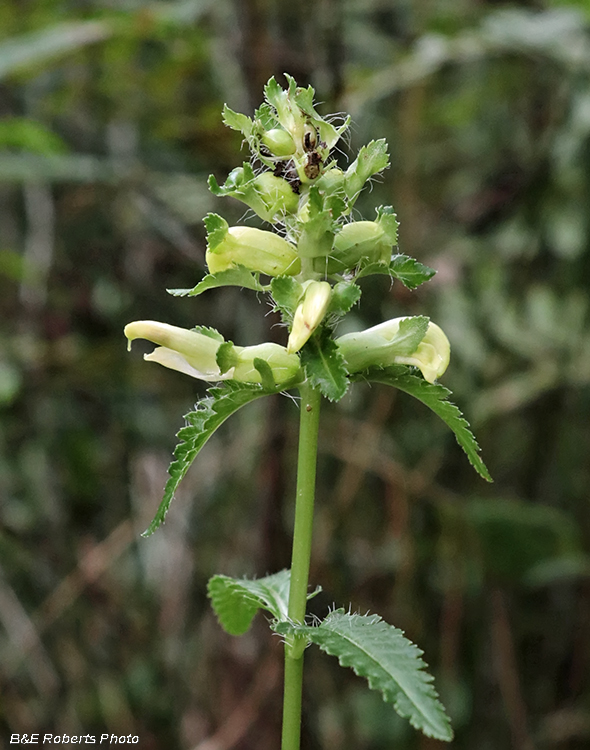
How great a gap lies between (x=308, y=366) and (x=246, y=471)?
6.25 ft

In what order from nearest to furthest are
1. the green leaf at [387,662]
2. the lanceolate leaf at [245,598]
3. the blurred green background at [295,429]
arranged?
1. the green leaf at [387,662]
2. the lanceolate leaf at [245,598]
3. the blurred green background at [295,429]

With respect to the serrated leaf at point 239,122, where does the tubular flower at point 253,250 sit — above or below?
below

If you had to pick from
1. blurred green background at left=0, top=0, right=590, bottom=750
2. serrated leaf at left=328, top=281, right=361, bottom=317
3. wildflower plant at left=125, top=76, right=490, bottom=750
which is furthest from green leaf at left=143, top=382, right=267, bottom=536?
blurred green background at left=0, top=0, right=590, bottom=750

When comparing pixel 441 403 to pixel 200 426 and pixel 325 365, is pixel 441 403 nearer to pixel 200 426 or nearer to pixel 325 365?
pixel 325 365

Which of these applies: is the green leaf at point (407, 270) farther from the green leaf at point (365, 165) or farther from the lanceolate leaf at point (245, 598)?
the lanceolate leaf at point (245, 598)

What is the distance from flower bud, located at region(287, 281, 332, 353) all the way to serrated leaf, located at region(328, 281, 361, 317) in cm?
2

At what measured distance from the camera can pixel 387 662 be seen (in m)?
0.62

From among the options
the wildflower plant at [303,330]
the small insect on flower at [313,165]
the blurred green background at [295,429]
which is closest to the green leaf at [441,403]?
the wildflower plant at [303,330]

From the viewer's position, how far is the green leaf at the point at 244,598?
81cm

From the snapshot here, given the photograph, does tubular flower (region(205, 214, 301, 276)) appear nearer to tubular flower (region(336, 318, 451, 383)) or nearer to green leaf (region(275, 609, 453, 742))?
tubular flower (region(336, 318, 451, 383))

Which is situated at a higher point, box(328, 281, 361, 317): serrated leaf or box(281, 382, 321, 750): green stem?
box(328, 281, 361, 317): serrated leaf

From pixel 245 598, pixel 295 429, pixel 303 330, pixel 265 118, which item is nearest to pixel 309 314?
pixel 303 330

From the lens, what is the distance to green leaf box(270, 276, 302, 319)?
702 mm

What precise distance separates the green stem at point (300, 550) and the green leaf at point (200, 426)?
68 millimetres
